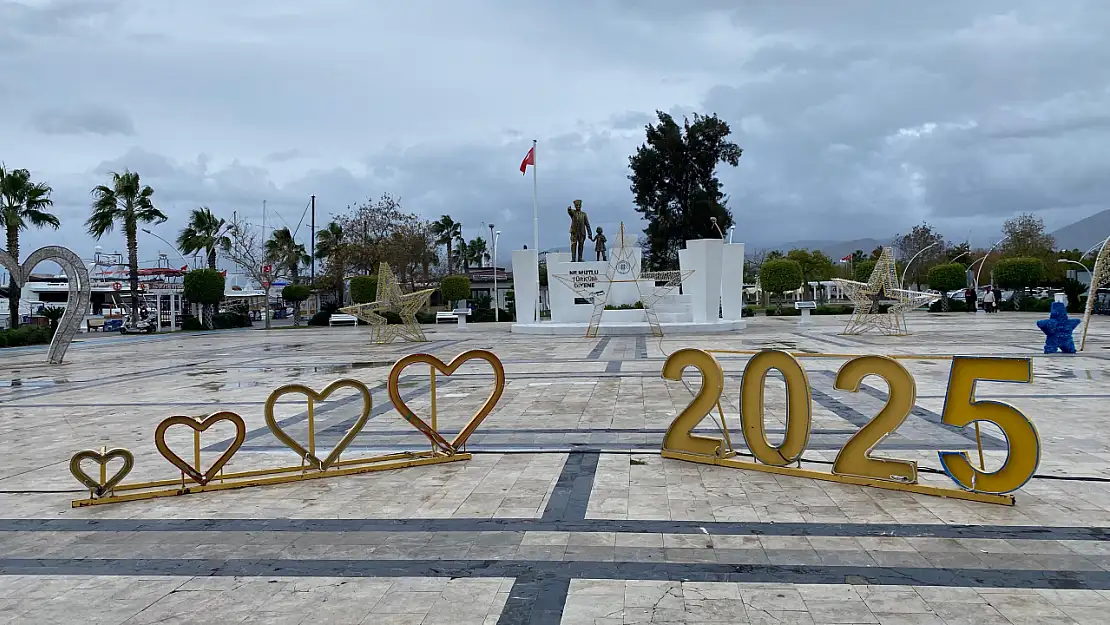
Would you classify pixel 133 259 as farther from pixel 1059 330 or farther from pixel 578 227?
pixel 1059 330

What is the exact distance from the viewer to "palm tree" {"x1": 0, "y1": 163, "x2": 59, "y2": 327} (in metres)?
32.2

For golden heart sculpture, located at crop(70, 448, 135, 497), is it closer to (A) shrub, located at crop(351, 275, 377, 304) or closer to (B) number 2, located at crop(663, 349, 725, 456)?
(B) number 2, located at crop(663, 349, 725, 456)

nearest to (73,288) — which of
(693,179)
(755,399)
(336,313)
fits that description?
(755,399)

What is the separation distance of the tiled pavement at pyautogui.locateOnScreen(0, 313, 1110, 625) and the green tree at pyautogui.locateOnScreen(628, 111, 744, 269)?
4198 cm

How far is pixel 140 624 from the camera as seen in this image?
13.6 ft

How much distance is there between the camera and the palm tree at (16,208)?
32219 mm

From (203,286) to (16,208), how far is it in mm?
8995

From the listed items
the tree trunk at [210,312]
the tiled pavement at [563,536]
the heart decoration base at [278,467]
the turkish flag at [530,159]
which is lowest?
the tiled pavement at [563,536]

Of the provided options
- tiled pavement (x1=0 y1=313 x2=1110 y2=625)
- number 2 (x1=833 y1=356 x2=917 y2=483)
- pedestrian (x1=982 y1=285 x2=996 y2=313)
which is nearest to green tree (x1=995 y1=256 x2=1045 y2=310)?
pedestrian (x1=982 y1=285 x2=996 y2=313)

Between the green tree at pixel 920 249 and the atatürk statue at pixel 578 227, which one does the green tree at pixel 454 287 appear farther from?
the green tree at pixel 920 249

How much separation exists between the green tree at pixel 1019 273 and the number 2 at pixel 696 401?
1660 inches

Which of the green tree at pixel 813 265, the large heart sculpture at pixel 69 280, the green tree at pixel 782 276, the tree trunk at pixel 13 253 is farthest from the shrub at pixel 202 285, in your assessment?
the green tree at pixel 813 265

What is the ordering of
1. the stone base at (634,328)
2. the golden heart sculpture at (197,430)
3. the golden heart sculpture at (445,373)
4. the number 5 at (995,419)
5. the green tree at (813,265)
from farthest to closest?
the green tree at (813,265), the stone base at (634,328), the golden heart sculpture at (445,373), the golden heart sculpture at (197,430), the number 5 at (995,419)

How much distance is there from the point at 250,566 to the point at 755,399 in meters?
4.37
